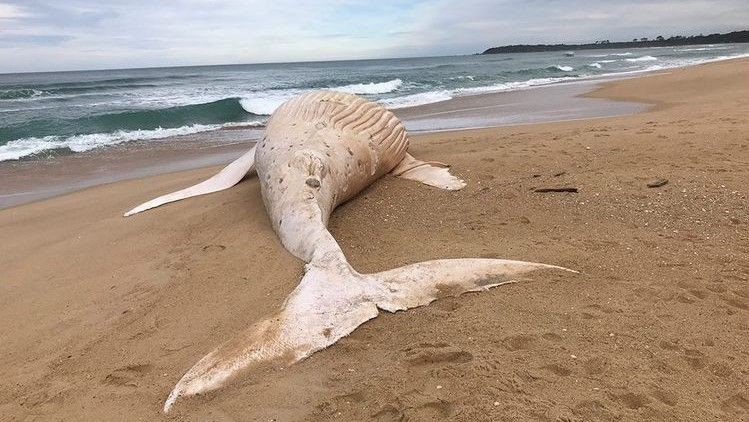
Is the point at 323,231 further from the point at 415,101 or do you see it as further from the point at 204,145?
the point at 415,101

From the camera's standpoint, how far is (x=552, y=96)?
790 inches

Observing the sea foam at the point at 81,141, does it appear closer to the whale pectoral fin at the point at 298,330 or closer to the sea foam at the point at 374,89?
the whale pectoral fin at the point at 298,330

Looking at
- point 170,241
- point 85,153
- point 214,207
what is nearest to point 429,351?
point 170,241

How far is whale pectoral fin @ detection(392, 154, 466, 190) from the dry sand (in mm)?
172

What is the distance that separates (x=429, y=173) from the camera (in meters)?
6.53

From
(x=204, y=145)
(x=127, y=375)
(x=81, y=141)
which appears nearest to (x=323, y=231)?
(x=127, y=375)

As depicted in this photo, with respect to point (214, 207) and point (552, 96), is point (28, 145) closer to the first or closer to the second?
point (214, 207)

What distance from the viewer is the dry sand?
2.61 meters

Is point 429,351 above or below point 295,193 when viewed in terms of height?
below

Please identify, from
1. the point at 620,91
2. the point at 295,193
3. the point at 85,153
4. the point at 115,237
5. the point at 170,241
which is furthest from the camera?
the point at 620,91

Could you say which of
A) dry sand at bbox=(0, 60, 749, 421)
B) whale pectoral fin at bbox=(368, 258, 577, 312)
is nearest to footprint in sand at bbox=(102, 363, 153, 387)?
dry sand at bbox=(0, 60, 749, 421)

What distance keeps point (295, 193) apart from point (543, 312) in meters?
2.33

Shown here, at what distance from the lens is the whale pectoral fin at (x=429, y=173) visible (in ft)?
20.1

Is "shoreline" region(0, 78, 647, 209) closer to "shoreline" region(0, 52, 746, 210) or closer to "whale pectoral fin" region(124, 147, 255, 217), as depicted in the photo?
"shoreline" region(0, 52, 746, 210)
